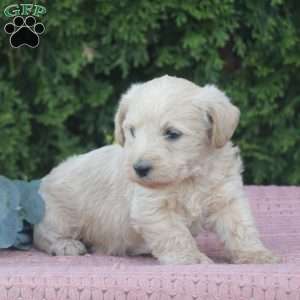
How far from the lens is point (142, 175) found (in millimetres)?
4180

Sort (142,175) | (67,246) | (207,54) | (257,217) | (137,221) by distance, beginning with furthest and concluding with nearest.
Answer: (207,54) → (257,217) → (67,246) → (137,221) → (142,175)

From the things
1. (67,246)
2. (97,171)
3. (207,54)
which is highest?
(207,54)

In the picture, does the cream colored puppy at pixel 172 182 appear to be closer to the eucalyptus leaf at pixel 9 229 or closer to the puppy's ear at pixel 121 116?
the puppy's ear at pixel 121 116

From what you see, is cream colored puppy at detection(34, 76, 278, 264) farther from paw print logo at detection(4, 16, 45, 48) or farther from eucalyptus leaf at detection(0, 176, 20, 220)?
paw print logo at detection(4, 16, 45, 48)

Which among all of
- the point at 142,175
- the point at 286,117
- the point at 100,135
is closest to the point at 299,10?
the point at 286,117

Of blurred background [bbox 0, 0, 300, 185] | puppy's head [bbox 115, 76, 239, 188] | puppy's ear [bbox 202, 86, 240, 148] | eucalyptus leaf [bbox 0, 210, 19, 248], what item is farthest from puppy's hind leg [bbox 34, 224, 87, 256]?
blurred background [bbox 0, 0, 300, 185]

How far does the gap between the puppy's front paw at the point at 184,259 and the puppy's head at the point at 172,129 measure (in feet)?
1.14

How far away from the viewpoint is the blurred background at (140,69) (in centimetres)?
647

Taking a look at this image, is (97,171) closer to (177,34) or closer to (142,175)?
(142,175)

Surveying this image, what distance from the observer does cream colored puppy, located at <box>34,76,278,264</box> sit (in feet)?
14.1

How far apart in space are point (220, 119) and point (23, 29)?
2.55 m

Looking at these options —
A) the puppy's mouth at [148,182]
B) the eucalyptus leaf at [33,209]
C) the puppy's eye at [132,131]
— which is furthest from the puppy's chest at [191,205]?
the eucalyptus leaf at [33,209]

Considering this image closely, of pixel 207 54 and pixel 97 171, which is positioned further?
pixel 207 54

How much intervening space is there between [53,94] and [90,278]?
2.93 meters
